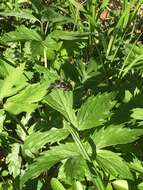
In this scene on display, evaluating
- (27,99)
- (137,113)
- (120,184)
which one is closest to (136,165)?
(120,184)

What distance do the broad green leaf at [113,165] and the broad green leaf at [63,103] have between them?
17cm

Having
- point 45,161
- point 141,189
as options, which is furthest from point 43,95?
point 141,189

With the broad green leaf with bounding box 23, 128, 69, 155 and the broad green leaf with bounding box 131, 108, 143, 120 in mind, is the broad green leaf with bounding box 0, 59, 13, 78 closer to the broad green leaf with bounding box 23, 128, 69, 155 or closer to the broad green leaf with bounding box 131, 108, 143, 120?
the broad green leaf with bounding box 23, 128, 69, 155

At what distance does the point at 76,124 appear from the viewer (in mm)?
1644

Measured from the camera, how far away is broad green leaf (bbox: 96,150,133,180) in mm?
1504

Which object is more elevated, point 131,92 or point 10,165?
point 131,92

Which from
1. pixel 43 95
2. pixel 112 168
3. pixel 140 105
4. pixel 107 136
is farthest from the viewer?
pixel 140 105

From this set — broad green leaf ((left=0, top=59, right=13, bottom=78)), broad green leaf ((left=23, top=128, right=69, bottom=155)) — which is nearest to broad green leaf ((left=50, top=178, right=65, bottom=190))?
broad green leaf ((left=23, top=128, right=69, bottom=155))

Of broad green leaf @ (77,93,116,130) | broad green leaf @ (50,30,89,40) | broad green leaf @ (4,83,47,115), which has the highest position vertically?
broad green leaf @ (50,30,89,40)

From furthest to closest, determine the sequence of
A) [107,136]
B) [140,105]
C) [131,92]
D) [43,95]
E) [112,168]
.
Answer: [131,92]
[140,105]
[43,95]
[107,136]
[112,168]

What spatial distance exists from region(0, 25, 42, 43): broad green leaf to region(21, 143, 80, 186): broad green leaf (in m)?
0.60

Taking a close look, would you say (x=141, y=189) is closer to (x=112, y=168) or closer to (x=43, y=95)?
(x=112, y=168)

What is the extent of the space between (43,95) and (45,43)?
0.38 meters

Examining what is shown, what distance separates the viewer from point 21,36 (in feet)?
6.50
